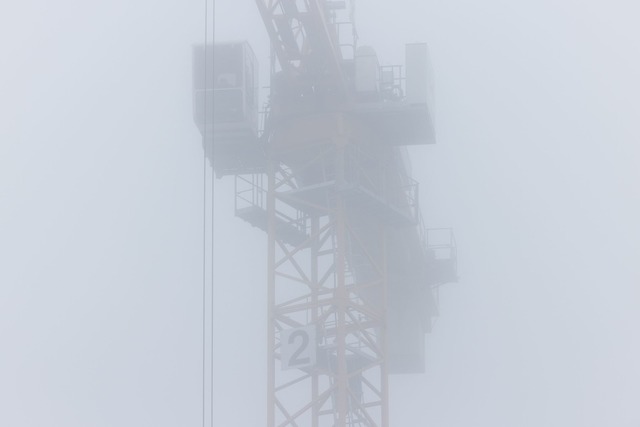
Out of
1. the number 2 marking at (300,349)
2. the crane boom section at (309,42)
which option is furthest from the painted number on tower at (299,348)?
the crane boom section at (309,42)

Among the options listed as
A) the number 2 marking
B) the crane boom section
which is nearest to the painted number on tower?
the number 2 marking

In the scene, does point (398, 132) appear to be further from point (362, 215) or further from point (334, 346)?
point (334, 346)

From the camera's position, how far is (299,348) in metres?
46.5

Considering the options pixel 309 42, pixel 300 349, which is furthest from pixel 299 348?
pixel 309 42

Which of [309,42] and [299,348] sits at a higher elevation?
[309,42]

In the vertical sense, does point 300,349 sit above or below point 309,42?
below

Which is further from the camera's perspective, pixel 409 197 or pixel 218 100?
pixel 409 197

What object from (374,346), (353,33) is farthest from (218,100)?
(374,346)

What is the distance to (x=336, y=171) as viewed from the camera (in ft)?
152

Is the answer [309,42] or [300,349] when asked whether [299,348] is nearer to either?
[300,349]

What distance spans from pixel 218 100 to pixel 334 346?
742cm

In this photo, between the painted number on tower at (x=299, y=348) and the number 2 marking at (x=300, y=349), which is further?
the number 2 marking at (x=300, y=349)

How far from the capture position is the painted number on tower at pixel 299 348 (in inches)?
1822

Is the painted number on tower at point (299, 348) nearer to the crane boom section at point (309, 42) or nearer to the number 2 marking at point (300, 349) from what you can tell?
the number 2 marking at point (300, 349)
